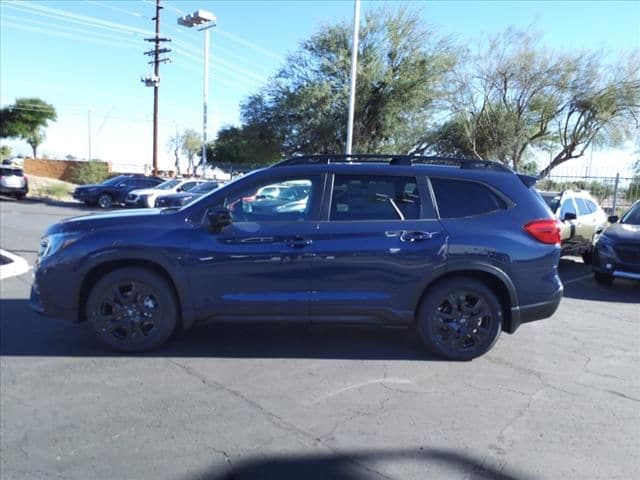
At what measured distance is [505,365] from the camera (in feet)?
15.4

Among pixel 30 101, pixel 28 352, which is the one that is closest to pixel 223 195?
pixel 28 352

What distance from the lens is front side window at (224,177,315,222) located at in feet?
15.2

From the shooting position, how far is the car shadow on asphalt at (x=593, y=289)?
7.93 meters

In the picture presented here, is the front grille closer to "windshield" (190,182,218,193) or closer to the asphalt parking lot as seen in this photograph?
the asphalt parking lot

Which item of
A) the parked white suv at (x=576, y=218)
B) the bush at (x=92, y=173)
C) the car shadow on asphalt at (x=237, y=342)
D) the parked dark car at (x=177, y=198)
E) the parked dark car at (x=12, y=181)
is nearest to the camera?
the car shadow on asphalt at (x=237, y=342)

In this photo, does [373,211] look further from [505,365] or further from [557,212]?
[557,212]

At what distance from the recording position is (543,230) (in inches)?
184

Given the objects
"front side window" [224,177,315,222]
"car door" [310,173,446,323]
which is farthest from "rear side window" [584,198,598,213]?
"front side window" [224,177,315,222]

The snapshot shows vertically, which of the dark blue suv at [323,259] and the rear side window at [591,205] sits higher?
the rear side window at [591,205]

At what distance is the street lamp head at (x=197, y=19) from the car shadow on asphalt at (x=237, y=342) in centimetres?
2121

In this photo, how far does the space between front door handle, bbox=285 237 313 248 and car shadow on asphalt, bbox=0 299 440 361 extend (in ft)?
3.58

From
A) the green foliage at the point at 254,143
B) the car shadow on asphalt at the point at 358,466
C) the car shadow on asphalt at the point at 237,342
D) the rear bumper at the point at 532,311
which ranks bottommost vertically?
the car shadow on asphalt at the point at 358,466

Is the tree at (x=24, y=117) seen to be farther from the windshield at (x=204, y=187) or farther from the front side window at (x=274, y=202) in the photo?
the front side window at (x=274, y=202)

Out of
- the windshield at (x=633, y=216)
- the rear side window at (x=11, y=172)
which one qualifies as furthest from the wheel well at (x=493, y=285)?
the rear side window at (x=11, y=172)
